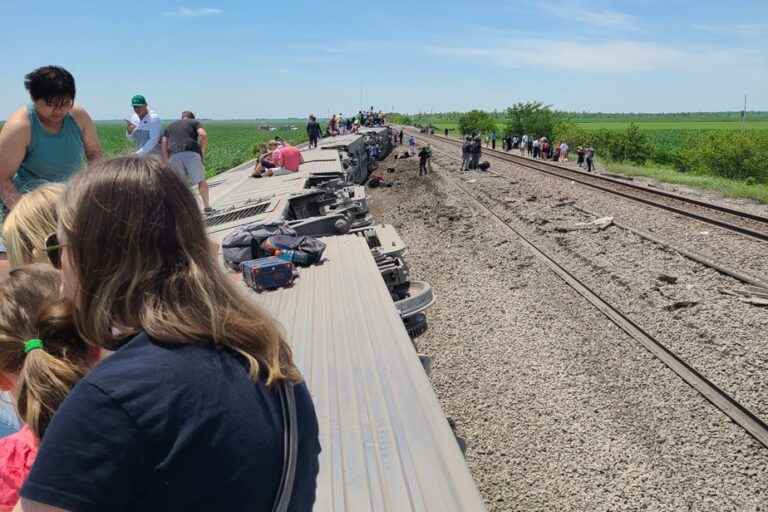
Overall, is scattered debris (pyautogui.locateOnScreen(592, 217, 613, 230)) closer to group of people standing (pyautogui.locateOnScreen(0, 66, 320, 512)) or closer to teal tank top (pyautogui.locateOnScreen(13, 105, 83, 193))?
teal tank top (pyautogui.locateOnScreen(13, 105, 83, 193))

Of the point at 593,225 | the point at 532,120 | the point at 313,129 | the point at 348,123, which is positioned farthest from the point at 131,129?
the point at 532,120

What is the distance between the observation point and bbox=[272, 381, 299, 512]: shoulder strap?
54.0 inches

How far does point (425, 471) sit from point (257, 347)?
867 mm

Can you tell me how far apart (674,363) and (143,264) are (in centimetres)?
616

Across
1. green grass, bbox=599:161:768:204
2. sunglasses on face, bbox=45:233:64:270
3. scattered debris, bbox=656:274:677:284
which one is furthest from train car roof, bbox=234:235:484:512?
green grass, bbox=599:161:768:204

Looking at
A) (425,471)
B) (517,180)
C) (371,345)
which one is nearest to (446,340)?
(371,345)

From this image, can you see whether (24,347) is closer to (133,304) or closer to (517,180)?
(133,304)

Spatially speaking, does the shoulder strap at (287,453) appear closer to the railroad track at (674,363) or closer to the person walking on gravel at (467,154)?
the railroad track at (674,363)

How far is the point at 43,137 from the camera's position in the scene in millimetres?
3520

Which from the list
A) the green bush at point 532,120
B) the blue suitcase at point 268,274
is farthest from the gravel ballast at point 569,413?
the green bush at point 532,120

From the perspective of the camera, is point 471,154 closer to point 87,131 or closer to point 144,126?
point 144,126

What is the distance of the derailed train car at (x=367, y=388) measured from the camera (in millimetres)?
1907

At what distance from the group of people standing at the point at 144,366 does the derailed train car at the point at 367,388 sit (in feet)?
1.15

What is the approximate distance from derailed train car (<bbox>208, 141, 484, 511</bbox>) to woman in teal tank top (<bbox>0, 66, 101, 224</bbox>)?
4.92 feet
